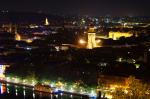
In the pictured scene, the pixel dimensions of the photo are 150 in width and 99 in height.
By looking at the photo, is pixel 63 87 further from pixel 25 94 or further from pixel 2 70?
pixel 2 70

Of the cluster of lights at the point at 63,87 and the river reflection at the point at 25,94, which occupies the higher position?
the cluster of lights at the point at 63,87

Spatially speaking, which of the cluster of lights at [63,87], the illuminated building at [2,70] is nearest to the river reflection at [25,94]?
the cluster of lights at [63,87]

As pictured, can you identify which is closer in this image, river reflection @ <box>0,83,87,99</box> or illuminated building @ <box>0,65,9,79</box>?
river reflection @ <box>0,83,87,99</box>

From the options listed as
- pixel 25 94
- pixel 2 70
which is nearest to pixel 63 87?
pixel 25 94

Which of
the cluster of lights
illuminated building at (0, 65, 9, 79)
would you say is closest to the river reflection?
the cluster of lights

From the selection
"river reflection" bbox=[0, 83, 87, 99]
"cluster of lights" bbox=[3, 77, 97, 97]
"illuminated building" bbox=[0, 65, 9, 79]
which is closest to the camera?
"river reflection" bbox=[0, 83, 87, 99]

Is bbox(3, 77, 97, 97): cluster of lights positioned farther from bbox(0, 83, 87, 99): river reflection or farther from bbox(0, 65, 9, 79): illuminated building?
bbox(0, 65, 9, 79): illuminated building

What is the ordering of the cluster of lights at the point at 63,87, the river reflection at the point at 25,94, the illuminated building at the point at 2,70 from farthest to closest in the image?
the illuminated building at the point at 2,70 < the cluster of lights at the point at 63,87 < the river reflection at the point at 25,94

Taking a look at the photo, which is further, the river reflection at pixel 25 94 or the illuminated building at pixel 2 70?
the illuminated building at pixel 2 70

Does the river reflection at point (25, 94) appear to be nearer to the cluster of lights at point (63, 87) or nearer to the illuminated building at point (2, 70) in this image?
the cluster of lights at point (63, 87)

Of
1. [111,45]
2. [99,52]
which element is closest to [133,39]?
[111,45]

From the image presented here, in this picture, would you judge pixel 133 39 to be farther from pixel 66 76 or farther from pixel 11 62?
pixel 66 76

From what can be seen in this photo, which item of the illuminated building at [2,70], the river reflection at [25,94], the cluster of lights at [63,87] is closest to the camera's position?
the river reflection at [25,94]
